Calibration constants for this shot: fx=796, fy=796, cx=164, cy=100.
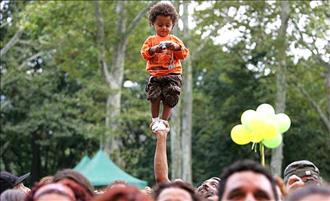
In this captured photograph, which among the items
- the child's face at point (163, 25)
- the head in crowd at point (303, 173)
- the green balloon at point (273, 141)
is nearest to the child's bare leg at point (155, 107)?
the child's face at point (163, 25)

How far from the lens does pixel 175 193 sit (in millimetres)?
4750

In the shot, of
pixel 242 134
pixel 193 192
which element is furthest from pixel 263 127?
pixel 193 192

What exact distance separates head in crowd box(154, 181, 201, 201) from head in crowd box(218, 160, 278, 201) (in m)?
0.30

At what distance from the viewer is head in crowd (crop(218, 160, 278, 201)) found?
14.3ft

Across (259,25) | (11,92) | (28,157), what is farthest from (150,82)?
(28,157)

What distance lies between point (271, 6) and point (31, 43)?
32.5 feet

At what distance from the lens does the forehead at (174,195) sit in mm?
4715

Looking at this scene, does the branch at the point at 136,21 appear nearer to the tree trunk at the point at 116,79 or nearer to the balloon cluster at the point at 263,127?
the tree trunk at the point at 116,79

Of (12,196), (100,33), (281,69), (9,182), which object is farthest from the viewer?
(100,33)

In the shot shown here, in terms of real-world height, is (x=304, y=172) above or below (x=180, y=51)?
below

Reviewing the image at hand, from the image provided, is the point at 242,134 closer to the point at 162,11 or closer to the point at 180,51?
the point at 180,51

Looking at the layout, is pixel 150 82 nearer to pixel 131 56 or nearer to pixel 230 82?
pixel 131 56

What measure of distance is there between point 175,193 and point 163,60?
8.74 ft

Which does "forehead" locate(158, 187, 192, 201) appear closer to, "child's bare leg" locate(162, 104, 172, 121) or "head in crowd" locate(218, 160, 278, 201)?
"head in crowd" locate(218, 160, 278, 201)
